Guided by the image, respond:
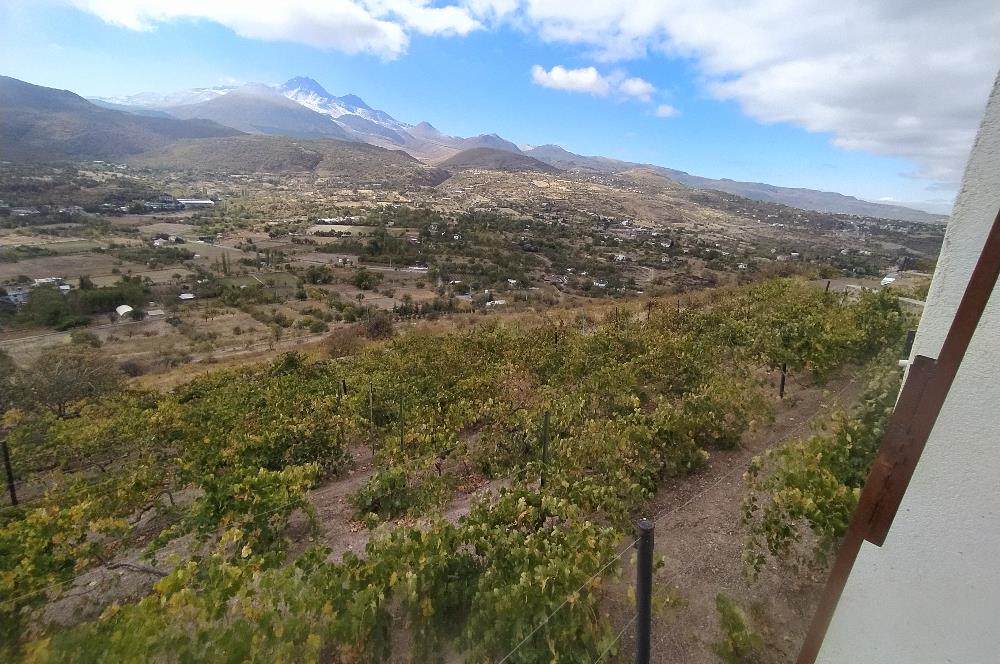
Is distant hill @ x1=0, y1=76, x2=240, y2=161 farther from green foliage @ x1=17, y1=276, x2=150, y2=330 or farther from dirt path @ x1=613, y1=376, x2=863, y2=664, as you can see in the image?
dirt path @ x1=613, y1=376, x2=863, y2=664

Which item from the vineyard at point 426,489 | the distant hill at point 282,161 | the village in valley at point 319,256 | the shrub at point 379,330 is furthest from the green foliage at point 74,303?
the distant hill at point 282,161

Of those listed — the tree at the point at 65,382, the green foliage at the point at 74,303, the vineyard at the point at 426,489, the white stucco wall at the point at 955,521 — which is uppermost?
the white stucco wall at the point at 955,521

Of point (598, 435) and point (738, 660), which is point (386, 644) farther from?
point (598, 435)

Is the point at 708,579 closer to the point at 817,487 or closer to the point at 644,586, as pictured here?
the point at 817,487

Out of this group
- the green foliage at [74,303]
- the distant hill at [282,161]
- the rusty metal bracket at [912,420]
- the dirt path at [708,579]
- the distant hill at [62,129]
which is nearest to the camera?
the rusty metal bracket at [912,420]

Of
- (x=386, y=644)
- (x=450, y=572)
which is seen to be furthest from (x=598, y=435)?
(x=386, y=644)

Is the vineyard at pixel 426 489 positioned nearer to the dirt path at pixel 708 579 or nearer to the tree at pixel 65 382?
the dirt path at pixel 708 579
